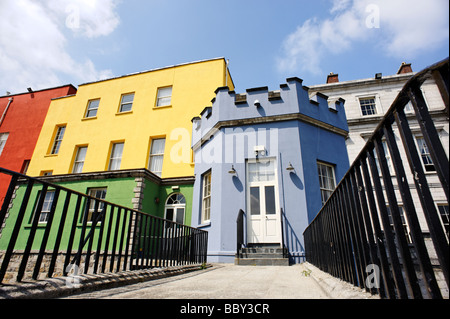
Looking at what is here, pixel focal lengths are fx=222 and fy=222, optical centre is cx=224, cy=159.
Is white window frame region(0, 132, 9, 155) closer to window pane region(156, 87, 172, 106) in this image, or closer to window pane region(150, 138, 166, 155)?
window pane region(156, 87, 172, 106)

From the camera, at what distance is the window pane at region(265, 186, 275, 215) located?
7838 mm

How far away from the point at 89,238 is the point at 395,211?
12.0 feet

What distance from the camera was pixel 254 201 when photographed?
8047mm

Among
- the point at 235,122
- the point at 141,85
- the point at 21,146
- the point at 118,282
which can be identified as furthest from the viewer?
the point at 21,146

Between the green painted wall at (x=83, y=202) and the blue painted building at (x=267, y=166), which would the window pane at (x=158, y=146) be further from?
the blue painted building at (x=267, y=166)

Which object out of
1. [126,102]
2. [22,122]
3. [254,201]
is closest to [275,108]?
[254,201]

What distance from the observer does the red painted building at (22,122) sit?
1652 cm

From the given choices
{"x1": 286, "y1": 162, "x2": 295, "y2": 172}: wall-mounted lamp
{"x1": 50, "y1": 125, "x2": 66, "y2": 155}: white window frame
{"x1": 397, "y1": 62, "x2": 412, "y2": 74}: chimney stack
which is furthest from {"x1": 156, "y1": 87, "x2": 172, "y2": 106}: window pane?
{"x1": 397, "y1": 62, "x2": 412, "y2": 74}: chimney stack

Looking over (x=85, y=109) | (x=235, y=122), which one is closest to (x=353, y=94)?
(x=235, y=122)

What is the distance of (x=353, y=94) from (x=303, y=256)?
1359 cm

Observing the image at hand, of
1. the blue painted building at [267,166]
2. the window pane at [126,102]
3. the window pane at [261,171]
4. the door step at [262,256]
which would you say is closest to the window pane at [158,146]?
the window pane at [126,102]

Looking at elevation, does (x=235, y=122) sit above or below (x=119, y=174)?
above

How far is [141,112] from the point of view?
46.2 feet
